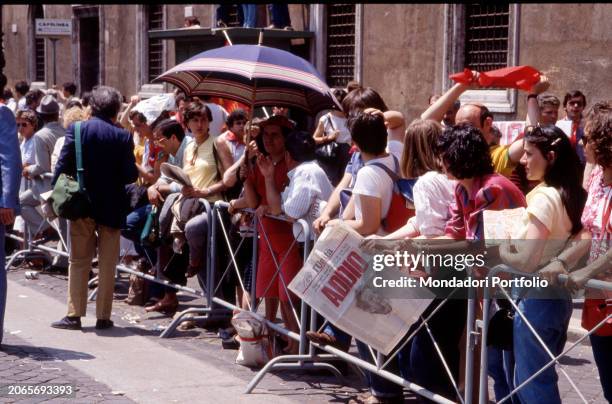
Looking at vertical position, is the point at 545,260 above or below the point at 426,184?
below

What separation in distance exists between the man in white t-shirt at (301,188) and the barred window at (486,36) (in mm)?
7091

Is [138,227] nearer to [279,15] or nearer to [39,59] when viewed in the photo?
[279,15]

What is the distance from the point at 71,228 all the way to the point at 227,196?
4.26ft

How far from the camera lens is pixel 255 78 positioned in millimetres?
8133

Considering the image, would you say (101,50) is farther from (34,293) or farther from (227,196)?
(227,196)

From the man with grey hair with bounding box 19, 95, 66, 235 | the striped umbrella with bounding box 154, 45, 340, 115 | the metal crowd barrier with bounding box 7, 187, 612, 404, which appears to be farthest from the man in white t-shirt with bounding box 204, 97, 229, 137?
the striped umbrella with bounding box 154, 45, 340, 115

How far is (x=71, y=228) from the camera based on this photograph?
9.02m

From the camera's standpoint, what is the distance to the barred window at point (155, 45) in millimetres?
24141

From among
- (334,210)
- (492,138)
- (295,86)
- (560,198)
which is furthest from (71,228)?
(560,198)

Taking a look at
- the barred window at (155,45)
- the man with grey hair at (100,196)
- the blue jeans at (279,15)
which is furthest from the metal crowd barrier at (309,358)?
the barred window at (155,45)

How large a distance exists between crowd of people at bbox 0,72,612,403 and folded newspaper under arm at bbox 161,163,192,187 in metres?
0.08

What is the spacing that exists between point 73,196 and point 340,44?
9.61 metres

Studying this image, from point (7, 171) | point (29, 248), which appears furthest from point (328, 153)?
point (29, 248)

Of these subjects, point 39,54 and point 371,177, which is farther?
point 39,54
